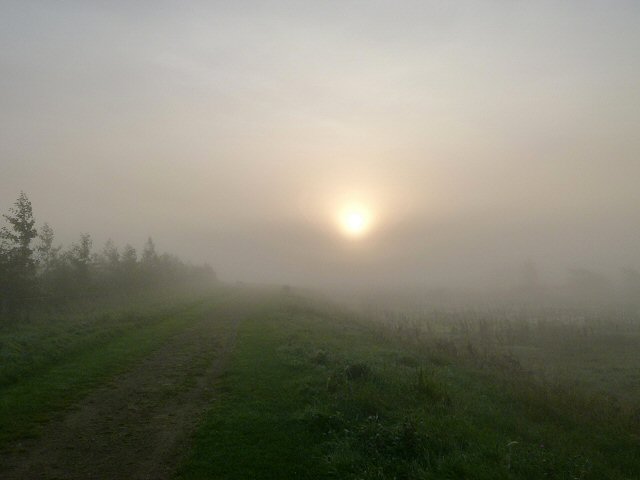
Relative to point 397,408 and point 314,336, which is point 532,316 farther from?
point 397,408

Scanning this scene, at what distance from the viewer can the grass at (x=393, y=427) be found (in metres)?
8.46

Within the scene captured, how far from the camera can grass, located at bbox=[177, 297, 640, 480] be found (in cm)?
846

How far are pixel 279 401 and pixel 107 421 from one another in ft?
17.0

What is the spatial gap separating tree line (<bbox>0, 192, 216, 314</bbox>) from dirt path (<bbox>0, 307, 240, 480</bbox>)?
21.4m

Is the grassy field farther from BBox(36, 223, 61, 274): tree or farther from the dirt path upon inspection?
BBox(36, 223, 61, 274): tree

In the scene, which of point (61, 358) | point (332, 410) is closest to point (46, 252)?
point (61, 358)

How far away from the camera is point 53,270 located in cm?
3906

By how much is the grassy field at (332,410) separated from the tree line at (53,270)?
39.1 ft

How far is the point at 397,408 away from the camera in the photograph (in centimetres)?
1194

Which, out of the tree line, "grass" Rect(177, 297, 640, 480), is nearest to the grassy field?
"grass" Rect(177, 297, 640, 480)

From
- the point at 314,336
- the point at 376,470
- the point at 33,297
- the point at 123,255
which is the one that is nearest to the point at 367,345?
the point at 314,336

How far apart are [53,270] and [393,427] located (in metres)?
41.6

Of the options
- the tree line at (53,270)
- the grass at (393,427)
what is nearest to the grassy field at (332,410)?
the grass at (393,427)

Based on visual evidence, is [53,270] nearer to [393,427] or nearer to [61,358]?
[61,358]
